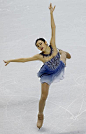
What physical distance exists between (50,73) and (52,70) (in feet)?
0.24

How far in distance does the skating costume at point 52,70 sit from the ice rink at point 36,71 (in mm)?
681

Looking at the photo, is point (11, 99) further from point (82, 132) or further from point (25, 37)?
point (25, 37)

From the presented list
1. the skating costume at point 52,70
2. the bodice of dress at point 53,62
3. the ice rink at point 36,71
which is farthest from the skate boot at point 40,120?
the bodice of dress at point 53,62

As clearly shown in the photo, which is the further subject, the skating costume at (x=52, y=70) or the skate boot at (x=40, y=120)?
the skate boot at (x=40, y=120)

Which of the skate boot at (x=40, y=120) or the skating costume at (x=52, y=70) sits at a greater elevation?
the skating costume at (x=52, y=70)

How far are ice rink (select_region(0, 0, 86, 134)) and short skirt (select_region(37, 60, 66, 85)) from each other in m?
0.67

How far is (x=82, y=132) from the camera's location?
4.84 m

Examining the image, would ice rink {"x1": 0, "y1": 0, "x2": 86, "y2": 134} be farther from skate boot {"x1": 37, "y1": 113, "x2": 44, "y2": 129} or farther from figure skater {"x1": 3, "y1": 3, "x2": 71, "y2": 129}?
figure skater {"x1": 3, "y1": 3, "x2": 71, "y2": 129}

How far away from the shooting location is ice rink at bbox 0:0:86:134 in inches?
201

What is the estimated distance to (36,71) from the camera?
627 centimetres

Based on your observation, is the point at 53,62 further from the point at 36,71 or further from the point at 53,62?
the point at 36,71

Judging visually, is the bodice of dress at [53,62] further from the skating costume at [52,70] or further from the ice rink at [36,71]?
the ice rink at [36,71]

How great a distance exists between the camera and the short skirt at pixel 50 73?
4.76 m

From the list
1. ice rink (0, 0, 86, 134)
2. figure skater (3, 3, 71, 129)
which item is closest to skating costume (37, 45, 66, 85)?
figure skater (3, 3, 71, 129)
